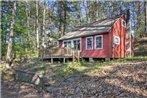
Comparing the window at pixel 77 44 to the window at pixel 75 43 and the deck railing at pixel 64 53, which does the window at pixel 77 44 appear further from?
the deck railing at pixel 64 53

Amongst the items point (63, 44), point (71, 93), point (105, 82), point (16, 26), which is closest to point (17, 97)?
point (71, 93)

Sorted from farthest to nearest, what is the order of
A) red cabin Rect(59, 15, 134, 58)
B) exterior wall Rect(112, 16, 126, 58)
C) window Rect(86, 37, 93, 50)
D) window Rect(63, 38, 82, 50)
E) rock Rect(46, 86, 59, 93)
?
window Rect(63, 38, 82, 50) < window Rect(86, 37, 93, 50) < exterior wall Rect(112, 16, 126, 58) < red cabin Rect(59, 15, 134, 58) < rock Rect(46, 86, 59, 93)

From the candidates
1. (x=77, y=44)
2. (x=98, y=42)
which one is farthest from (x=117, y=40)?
(x=77, y=44)

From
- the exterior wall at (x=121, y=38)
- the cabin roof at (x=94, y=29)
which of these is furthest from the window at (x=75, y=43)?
the exterior wall at (x=121, y=38)

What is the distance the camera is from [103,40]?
2502 cm

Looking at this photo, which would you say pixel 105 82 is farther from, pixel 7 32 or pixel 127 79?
pixel 7 32

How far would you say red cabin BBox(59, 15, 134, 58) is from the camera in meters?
24.9

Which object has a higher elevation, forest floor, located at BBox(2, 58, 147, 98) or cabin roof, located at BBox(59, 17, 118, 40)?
cabin roof, located at BBox(59, 17, 118, 40)

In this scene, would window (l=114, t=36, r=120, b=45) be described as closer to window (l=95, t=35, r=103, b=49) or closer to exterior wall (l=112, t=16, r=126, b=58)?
exterior wall (l=112, t=16, r=126, b=58)

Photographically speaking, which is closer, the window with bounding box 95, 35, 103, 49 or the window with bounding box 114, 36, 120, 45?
the window with bounding box 95, 35, 103, 49

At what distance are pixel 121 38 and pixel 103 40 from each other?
3367mm

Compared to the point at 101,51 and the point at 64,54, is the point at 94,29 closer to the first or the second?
the point at 101,51

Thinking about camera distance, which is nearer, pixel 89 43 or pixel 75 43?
pixel 89 43

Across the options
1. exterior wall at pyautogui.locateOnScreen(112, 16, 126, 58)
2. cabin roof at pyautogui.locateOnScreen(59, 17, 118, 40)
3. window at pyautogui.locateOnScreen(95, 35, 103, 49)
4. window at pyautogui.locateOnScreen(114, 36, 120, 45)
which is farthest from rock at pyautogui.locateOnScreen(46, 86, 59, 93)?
window at pyautogui.locateOnScreen(114, 36, 120, 45)
